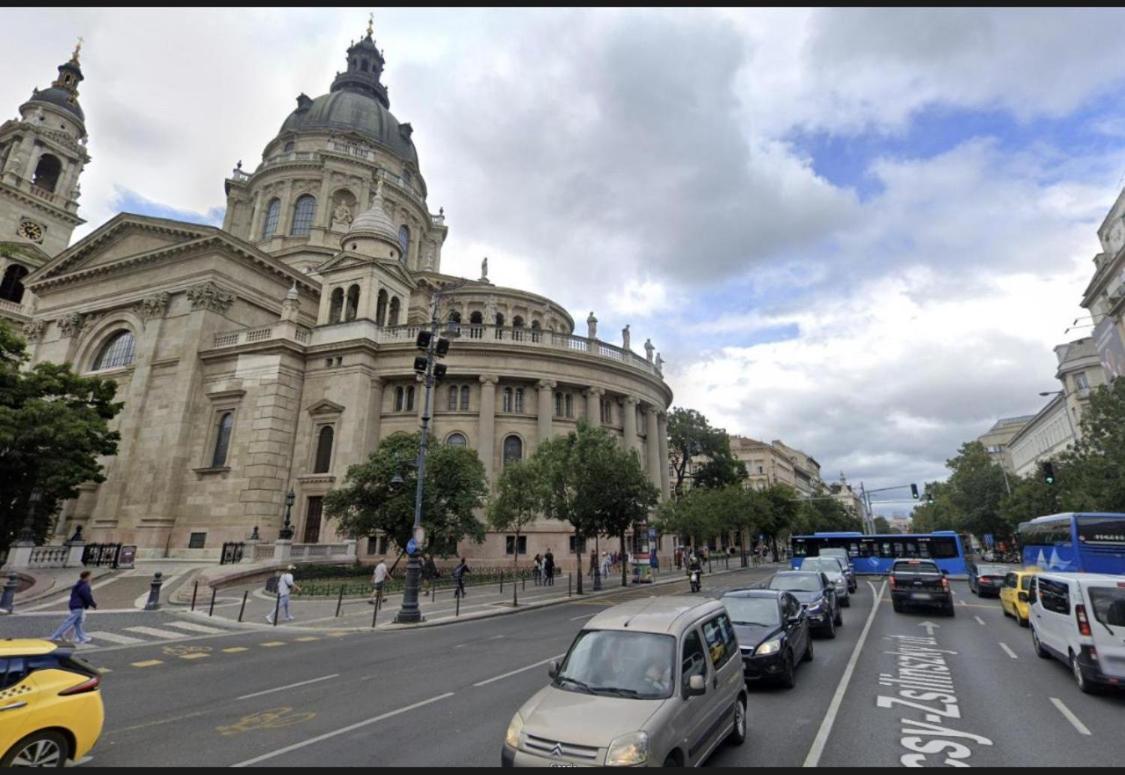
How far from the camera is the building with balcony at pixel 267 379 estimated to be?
33.5 m

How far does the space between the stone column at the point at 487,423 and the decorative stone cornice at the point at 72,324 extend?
30374 mm

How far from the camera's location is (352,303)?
40.4 m

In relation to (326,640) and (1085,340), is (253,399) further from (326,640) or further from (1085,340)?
(1085,340)

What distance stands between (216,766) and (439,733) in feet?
8.10

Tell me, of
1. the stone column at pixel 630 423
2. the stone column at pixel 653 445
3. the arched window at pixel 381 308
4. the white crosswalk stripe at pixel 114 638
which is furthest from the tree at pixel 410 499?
the stone column at pixel 653 445

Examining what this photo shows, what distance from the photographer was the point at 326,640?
1494 cm

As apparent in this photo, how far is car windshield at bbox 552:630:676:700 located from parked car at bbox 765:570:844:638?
28.1 ft

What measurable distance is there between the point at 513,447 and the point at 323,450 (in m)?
12.1

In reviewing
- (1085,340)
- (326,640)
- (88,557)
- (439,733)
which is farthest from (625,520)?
(1085,340)

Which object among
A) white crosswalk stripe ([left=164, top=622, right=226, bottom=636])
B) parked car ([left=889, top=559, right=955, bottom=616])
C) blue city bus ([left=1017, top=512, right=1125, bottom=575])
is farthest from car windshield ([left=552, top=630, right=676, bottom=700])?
blue city bus ([left=1017, top=512, right=1125, bottom=575])

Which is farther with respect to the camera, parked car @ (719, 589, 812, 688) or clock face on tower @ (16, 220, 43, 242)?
clock face on tower @ (16, 220, 43, 242)

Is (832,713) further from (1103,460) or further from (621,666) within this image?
(1103,460)

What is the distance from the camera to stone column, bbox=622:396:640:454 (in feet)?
135

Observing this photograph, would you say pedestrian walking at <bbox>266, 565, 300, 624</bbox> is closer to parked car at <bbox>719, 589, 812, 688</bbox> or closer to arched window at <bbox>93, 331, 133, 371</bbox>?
parked car at <bbox>719, 589, 812, 688</bbox>
